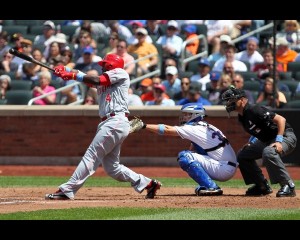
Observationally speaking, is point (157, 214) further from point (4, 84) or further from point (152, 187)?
point (4, 84)

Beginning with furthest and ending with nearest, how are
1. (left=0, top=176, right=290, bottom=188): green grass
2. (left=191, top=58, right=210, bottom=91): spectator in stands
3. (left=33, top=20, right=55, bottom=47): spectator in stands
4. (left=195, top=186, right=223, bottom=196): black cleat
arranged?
(left=33, top=20, right=55, bottom=47): spectator in stands → (left=191, top=58, right=210, bottom=91): spectator in stands → (left=0, top=176, right=290, bottom=188): green grass → (left=195, top=186, right=223, bottom=196): black cleat

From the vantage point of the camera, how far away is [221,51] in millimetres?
21156

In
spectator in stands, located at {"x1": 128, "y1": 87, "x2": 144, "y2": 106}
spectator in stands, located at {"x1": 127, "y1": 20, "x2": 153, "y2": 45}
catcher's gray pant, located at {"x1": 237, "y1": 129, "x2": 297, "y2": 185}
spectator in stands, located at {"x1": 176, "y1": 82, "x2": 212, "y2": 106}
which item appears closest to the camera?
catcher's gray pant, located at {"x1": 237, "y1": 129, "x2": 297, "y2": 185}

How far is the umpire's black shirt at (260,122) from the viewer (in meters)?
12.8

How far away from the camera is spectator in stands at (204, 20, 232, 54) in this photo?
21828mm

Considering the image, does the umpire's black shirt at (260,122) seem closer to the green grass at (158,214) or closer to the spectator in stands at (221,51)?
the green grass at (158,214)

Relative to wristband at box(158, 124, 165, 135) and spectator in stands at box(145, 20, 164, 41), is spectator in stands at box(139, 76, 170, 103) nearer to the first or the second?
spectator in stands at box(145, 20, 164, 41)

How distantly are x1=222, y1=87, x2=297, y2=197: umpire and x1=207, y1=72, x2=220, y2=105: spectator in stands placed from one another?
670 centimetres

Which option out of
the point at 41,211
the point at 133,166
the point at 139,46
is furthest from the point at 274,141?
the point at 139,46

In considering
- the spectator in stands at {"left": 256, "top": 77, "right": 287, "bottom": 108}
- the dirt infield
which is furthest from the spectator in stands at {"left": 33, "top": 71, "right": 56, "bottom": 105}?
the dirt infield

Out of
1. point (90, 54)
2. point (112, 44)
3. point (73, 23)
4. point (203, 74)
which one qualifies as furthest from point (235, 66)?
point (73, 23)

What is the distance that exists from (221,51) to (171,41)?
1.40 meters

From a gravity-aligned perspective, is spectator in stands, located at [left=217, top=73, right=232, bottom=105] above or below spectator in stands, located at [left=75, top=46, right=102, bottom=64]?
below

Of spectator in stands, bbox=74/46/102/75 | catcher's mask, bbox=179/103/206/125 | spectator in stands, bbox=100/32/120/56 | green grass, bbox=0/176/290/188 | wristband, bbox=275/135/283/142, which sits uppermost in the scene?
spectator in stands, bbox=100/32/120/56
